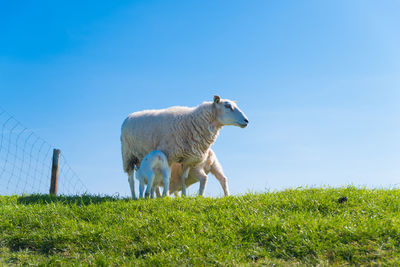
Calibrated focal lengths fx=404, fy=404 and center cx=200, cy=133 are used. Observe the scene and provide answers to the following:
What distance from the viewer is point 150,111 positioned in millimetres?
11883

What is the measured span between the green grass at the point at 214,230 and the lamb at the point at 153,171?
83 cm

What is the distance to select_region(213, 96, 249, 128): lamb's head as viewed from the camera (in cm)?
1068

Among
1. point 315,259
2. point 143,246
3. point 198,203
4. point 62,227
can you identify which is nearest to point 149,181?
point 198,203

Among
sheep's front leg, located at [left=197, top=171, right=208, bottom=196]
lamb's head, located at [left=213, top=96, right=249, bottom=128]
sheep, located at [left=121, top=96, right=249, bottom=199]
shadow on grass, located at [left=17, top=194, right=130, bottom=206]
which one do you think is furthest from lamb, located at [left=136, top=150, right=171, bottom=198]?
lamb's head, located at [left=213, top=96, right=249, bottom=128]

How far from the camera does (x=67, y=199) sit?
941cm

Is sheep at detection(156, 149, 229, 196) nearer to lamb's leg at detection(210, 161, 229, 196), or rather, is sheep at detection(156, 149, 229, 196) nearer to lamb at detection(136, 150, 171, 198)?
lamb's leg at detection(210, 161, 229, 196)

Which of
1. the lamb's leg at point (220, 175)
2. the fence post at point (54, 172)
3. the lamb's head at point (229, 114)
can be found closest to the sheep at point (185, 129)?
the lamb's head at point (229, 114)

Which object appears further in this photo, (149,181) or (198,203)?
(149,181)

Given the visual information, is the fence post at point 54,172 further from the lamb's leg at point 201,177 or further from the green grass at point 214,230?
the lamb's leg at point 201,177

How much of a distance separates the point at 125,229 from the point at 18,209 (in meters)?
2.91

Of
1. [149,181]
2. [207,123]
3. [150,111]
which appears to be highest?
[150,111]

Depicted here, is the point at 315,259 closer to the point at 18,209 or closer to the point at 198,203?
the point at 198,203

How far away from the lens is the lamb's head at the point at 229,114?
35.0ft

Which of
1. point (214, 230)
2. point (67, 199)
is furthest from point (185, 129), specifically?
point (214, 230)
